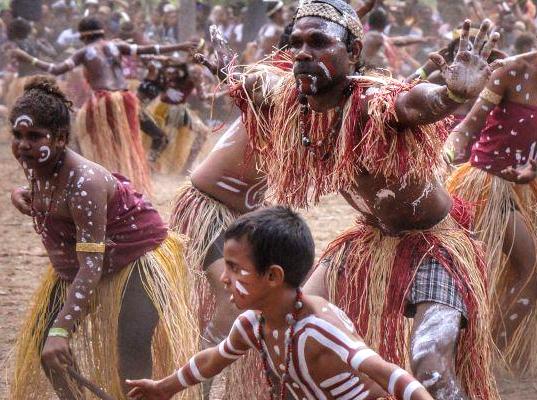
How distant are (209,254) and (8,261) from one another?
3.59 metres

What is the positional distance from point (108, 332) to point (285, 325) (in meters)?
1.38

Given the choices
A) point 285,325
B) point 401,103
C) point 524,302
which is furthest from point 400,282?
point 524,302

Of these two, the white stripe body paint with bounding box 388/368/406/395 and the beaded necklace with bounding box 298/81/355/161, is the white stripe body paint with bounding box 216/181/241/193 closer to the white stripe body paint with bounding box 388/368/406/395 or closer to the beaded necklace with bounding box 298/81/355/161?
the beaded necklace with bounding box 298/81/355/161

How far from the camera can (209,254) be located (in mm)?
4680

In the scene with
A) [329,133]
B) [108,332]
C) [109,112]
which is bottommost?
[109,112]

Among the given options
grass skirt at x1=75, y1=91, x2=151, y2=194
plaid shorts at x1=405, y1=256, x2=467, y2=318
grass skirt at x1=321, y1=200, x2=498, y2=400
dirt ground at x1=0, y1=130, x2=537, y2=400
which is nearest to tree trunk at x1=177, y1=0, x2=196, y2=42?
dirt ground at x1=0, y1=130, x2=537, y2=400

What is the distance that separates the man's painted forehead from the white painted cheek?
972mm

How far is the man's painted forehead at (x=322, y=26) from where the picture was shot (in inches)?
144

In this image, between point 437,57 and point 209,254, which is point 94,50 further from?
point 437,57

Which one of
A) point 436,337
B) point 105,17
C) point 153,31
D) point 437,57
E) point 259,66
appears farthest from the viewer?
point 153,31

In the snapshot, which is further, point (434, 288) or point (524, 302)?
point (524, 302)

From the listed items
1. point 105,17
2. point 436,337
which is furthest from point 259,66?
point 105,17

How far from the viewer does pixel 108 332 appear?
14.2 ft

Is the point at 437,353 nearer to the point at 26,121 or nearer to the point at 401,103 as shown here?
the point at 401,103
